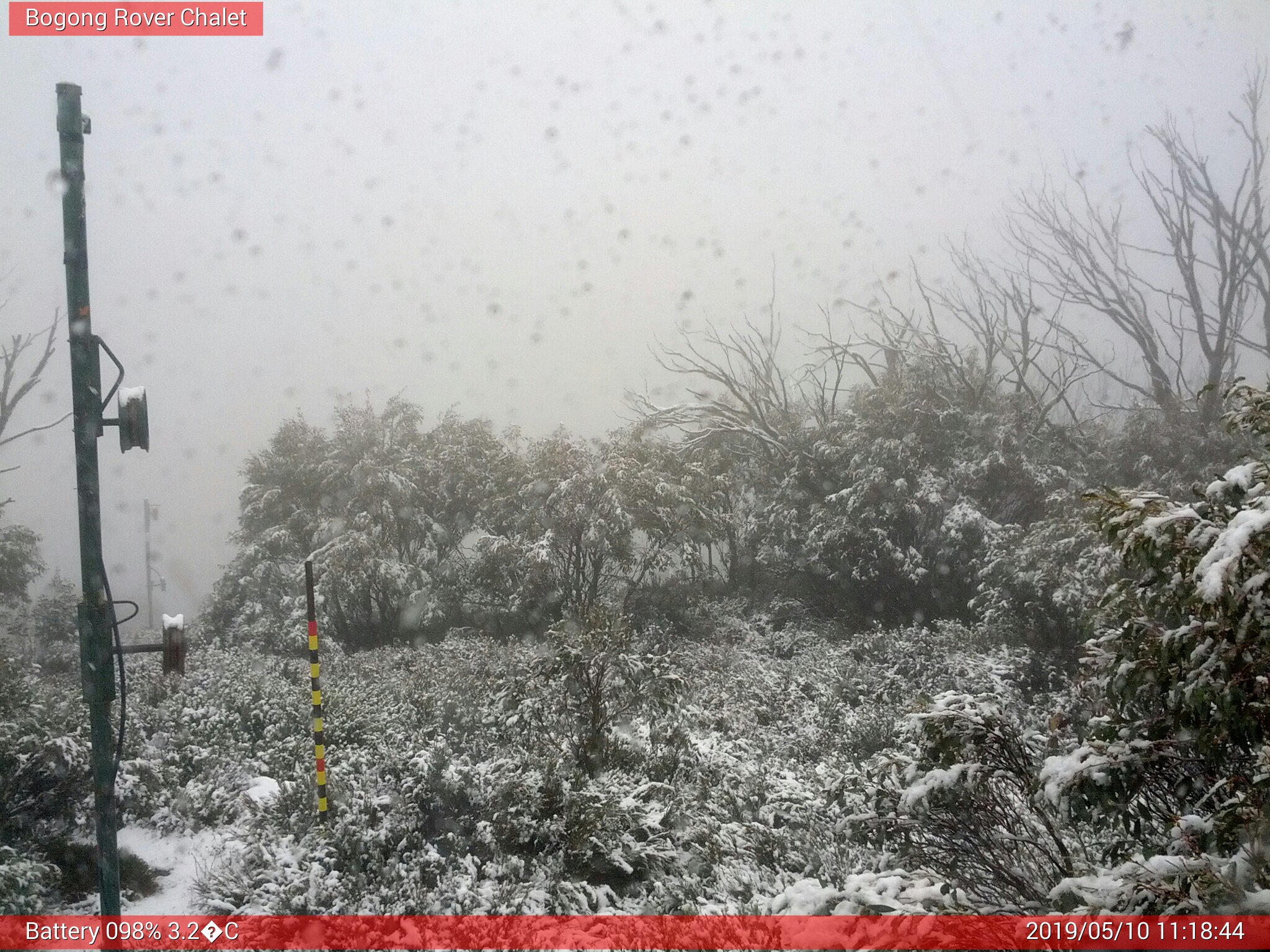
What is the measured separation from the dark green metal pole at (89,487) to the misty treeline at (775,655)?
123cm

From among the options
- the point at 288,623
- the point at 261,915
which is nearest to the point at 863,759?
the point at 261,915

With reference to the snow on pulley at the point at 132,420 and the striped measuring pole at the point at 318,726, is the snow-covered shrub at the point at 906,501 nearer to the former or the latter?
the striped measuring pole at the point at 318,726

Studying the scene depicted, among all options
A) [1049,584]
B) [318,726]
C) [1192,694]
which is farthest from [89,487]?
[1049,584]

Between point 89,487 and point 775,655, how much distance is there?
37.5 ft

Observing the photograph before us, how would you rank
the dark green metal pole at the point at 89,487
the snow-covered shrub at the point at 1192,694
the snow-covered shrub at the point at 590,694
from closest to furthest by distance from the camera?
1. the snow-covered shrub at the point at 1192,694
2. the dark green metal pole at the point at 89,487
3. the snow-covered shrub at the point at 590,694

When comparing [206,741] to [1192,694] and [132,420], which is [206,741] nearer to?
[132,420]

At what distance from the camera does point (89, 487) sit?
11.4 feet

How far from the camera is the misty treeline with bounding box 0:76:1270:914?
10.3ft

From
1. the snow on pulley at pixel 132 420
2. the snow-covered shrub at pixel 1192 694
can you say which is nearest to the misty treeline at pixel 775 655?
the snow-covered shrub at pixel 1192 694

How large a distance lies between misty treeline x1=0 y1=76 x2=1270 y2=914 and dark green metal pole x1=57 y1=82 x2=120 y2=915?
1.23m

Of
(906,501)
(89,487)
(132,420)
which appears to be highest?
(132,420)

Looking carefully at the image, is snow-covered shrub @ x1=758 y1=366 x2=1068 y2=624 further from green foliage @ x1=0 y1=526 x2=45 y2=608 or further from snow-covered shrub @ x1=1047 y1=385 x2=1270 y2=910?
green foliage @ x1=0 y1=526 x2=45 y2=608

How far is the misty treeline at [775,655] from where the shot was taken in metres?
3.12

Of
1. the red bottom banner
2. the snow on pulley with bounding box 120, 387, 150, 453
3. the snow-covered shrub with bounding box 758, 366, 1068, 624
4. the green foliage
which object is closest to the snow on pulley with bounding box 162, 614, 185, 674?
the snow on pulley with bounding box 120, 387, 150, 453
